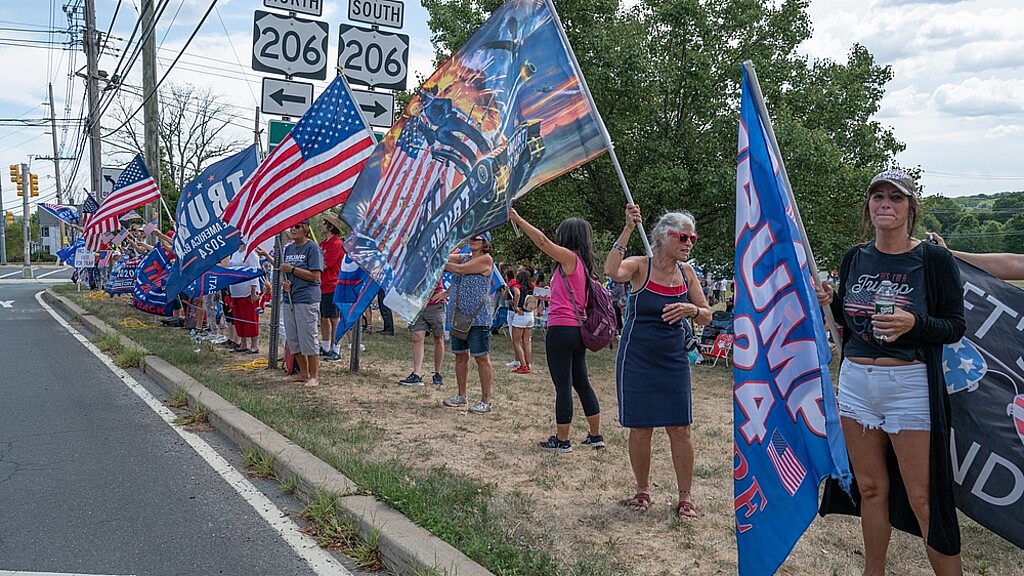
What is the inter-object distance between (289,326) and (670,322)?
5.66 meters

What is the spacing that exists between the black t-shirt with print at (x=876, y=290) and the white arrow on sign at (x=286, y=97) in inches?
293

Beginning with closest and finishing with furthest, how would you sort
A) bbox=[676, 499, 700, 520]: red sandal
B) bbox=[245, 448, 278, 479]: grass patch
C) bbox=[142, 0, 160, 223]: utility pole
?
bbox=[676, 499, 700, 520]: red sandal
bbox=[245, 448, 278, 479]: grass patch
bbox=[142, 0, 160, 223]: utility pole

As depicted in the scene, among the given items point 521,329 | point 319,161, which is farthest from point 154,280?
point 319,161

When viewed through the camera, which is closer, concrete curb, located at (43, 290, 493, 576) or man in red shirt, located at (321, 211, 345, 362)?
concrete curb, located at (43, 290, 493, 576)

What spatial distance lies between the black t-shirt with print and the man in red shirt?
6693 mm

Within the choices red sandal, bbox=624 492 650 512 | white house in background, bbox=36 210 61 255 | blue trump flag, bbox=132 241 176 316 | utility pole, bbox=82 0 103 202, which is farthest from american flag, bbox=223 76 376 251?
white house in background, bbox=36 210 61 255

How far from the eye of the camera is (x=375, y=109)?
10.3 metres

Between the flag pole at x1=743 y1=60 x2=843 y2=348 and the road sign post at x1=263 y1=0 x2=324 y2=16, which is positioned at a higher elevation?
the road sign post at x1=263 y1=0 x2=324 y2=16

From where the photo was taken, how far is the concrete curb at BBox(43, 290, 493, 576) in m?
3.88

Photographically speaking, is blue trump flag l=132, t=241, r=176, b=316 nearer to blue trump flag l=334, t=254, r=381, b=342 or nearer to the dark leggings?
blue trump flag l=334, t=254, r=381, b=342

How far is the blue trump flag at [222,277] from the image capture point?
11203mm

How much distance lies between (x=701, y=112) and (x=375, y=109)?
8.42 m

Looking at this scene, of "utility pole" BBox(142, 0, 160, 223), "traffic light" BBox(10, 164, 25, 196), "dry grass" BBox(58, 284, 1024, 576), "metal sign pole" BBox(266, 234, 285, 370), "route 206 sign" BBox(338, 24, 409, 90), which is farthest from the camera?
"traffic light" BBox(10, 164, 25, 196)

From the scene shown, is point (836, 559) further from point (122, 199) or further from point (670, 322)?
point (122, 199)
